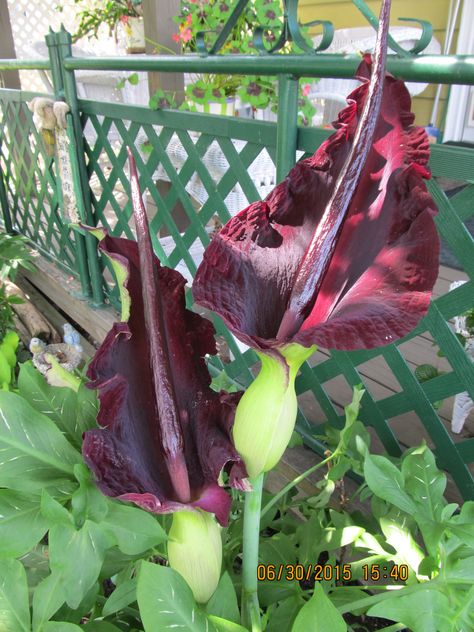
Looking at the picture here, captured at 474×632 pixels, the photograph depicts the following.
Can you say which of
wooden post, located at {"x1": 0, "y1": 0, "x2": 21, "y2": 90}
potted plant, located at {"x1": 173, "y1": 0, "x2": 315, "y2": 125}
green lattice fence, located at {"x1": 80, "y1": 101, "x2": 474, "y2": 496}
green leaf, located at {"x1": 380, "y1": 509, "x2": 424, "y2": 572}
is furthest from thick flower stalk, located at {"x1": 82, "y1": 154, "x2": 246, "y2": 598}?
wooden post, located at {"x1": 0, "y1": 0, "x2": 21, "y2": 90}

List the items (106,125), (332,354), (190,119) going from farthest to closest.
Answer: (106,125) → (190,119) → (332,354)

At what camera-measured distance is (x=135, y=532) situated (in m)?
0.47

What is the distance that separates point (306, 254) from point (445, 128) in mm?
2839

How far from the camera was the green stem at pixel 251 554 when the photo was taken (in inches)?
19.8

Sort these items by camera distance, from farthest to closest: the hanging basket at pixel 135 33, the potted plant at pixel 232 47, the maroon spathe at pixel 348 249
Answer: the hanging basket at pixel 135 33 → the potted plant at pixel 232 47 → the maroon spathe at pixel 348 249

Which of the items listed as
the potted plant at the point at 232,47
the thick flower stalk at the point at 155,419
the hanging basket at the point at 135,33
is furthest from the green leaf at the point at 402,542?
the hanging basket at the point at 135,33

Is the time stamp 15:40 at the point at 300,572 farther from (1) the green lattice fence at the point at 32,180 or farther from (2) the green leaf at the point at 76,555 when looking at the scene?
(1) the green lattice fence at the point at 32,180

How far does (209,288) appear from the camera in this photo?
43cm

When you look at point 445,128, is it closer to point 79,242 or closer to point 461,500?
point 79,242

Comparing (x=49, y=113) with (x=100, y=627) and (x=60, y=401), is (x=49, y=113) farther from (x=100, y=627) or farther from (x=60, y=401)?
(x=100, y=627)

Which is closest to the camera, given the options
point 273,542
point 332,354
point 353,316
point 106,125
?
point 353,316

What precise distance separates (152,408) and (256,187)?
65 centimetres

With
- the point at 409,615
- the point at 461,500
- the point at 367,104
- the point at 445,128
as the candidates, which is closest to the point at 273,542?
the point at 409,615

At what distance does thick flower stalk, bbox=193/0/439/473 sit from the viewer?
1.18ft
